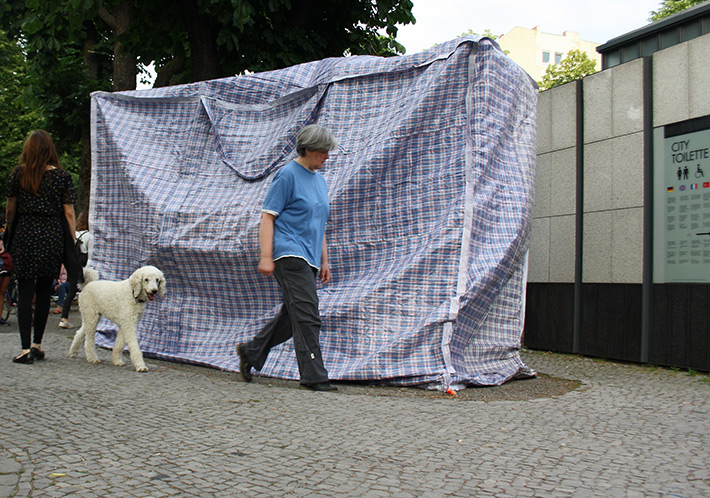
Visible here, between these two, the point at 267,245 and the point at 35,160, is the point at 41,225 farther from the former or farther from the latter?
the point at 267,245

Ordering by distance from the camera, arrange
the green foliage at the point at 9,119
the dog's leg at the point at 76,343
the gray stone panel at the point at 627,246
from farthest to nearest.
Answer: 1. the green foliage at the point at 9,119
2. the gray stone panel at the point at 627,246
3. the dog's leg at the point at 76,343

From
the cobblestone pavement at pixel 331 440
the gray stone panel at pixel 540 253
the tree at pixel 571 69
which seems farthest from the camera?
the tree at pixel 571 69

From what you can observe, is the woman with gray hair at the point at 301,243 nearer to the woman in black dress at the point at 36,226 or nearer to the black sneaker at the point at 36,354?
the woman in black dress at the point at 36,226

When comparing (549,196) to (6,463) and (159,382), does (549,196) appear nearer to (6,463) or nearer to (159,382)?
(159,382)

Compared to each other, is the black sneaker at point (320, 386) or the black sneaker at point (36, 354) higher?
the black sneaker at point (36, 354)

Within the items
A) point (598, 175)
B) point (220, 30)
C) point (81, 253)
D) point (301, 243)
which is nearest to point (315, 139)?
point (301, 243)

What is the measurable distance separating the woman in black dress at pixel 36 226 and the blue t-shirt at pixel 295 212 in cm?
209

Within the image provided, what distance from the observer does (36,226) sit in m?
6.25

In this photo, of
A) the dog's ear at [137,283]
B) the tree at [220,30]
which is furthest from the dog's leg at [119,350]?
the tree at [220,30]

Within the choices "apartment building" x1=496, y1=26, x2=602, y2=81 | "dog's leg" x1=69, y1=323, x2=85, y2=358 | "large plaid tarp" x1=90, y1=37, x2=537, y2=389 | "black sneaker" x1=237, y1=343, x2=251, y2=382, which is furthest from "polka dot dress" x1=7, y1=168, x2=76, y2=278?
"apartment building" x1=496, y1=26, x2=602, y2=81

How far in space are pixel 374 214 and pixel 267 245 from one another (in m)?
Answer: 1.26

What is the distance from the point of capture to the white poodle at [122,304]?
6.31 meters

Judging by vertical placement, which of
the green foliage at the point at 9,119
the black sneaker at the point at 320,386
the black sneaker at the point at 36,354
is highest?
the green foliage at the point at 9,119

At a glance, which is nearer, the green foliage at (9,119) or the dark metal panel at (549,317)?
the dark metal panel at (549,317)
